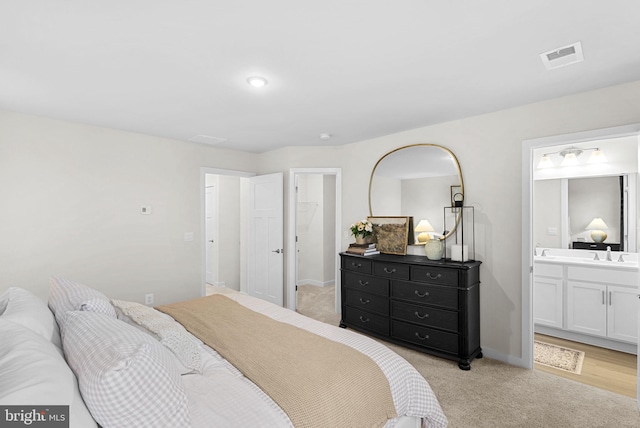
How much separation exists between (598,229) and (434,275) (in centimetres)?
232

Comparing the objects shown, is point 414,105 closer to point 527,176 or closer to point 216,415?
point 527,176

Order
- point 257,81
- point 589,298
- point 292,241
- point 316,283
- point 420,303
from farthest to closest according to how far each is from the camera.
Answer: point 316,283
point 292,241
point 589,298
point 420,303
point 257,81

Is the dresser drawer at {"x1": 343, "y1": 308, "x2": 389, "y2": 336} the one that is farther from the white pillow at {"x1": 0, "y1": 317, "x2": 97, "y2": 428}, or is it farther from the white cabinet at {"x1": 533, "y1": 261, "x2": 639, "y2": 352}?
the white pillow at {"x1": 0, "y1": 317, "x2": 97, "y2": 428}

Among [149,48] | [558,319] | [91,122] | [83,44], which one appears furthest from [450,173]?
[91,122]

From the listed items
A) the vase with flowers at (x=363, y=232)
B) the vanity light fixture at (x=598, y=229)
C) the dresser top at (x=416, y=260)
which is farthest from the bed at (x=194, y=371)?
the vanity light fixture at (x=598, y=229)

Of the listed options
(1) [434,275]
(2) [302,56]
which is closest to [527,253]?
(1) [434,275]

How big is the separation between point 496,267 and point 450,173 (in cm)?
108

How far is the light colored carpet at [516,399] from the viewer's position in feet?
7.18

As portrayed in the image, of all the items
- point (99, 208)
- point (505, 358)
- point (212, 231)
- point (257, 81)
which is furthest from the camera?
point (212, 231)

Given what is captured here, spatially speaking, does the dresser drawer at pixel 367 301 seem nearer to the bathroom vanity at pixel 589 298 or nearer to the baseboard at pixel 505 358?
the baseboard at pixel 505 358

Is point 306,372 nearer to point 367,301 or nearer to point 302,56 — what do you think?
point 302,56

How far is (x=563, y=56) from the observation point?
204cm

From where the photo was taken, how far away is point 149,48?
1.94m

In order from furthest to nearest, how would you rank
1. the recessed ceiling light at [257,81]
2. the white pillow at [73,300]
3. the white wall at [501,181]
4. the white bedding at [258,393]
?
the white wall at [501,181]
the recessed ceiling light at [257,81]
the white pillow at [73,300]
the white bedding at [258,393]
